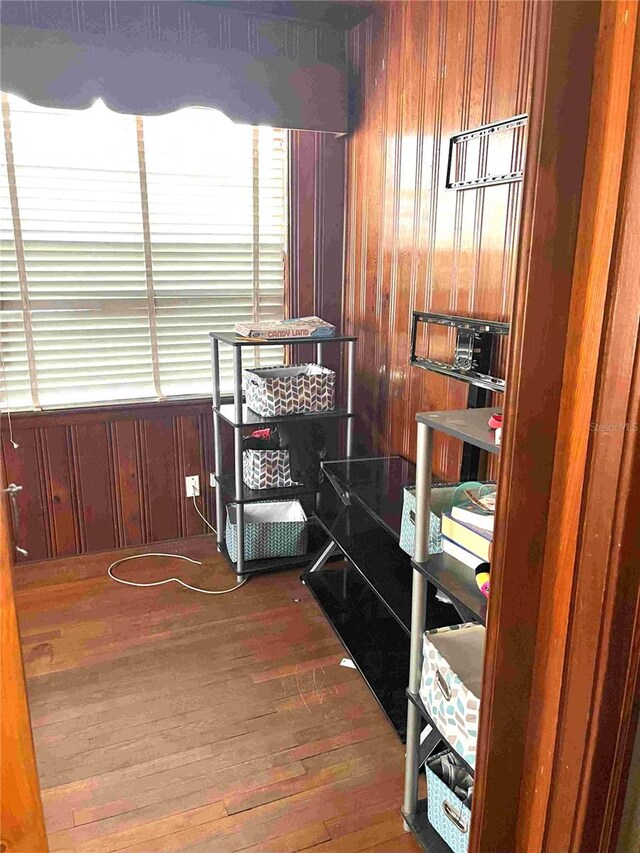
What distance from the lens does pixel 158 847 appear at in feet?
5.26

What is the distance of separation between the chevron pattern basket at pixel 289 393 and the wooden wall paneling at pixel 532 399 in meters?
1.87

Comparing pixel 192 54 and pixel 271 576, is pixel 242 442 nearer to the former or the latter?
pixel 271 576

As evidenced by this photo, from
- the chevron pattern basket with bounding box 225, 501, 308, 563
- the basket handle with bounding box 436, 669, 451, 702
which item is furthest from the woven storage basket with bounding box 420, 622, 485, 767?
the chevron pattern basket with bounding box 225, 501, 308, 563

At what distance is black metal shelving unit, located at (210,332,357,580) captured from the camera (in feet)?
8.85

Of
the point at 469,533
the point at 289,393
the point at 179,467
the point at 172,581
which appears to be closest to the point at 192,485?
the point at 179,467

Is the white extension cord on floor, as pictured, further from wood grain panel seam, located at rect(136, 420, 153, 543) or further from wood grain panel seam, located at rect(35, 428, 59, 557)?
wood grain panel seam, located at rect(35, 428, 59, 557)

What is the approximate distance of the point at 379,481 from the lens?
244 centimetres

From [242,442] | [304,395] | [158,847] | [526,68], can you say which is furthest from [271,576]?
[526,68]

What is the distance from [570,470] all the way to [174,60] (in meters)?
2.49

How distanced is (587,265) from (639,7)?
286mm

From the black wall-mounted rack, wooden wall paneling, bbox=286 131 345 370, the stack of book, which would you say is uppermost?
wooden wall paneling, bbox=286 131 345 370

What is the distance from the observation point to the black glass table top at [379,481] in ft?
6.97

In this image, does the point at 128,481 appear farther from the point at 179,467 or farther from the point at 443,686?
the point at 443,686

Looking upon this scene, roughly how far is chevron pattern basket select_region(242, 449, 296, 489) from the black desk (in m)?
0.19
